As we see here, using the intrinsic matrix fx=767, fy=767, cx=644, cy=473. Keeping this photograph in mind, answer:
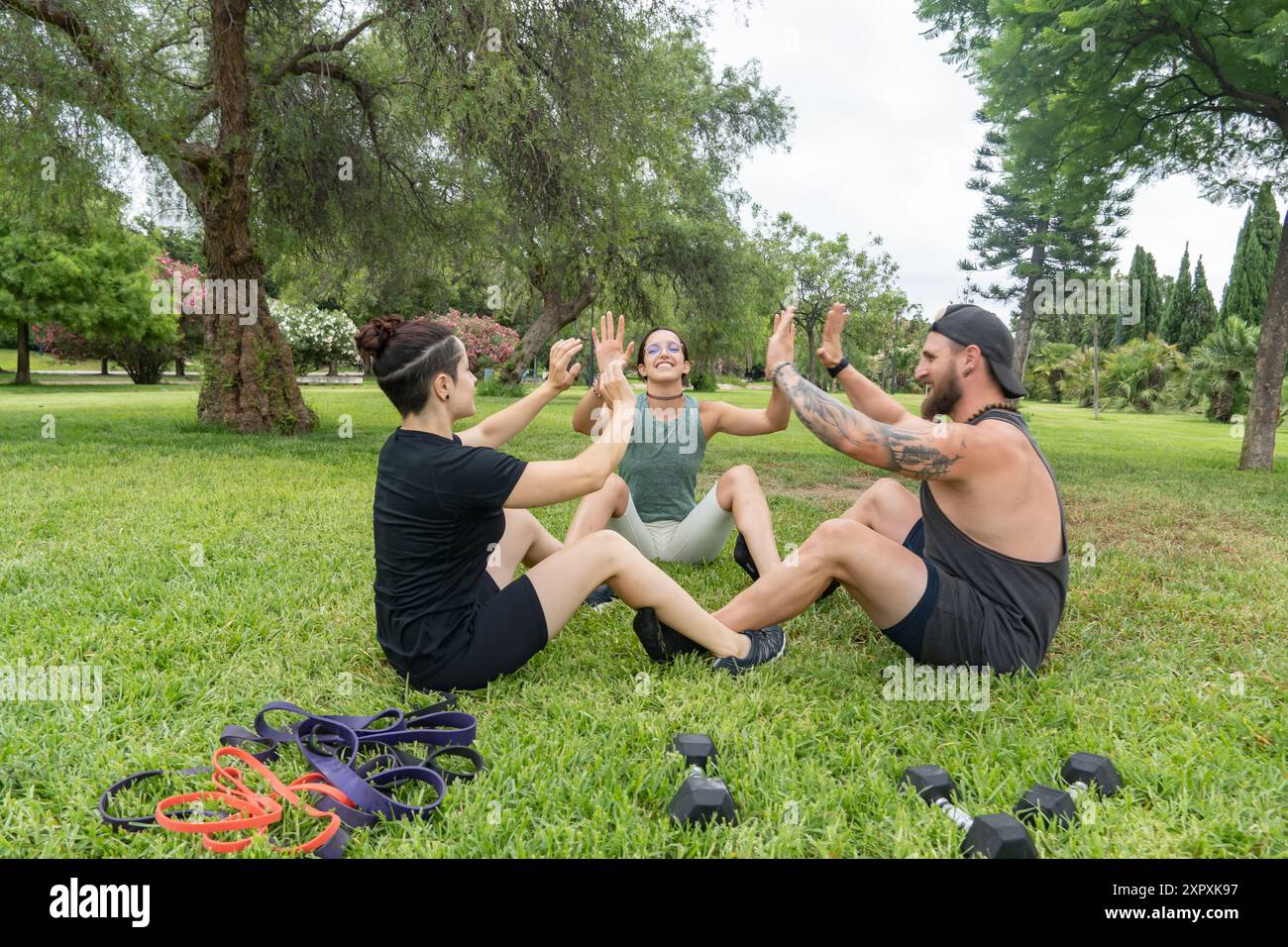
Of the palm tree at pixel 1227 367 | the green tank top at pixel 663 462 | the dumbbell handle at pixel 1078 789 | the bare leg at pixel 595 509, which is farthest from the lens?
the palm tree at pixel 1227 367

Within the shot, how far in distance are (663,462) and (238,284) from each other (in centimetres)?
1011

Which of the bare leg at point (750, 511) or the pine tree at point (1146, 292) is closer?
the bare leg at point (750, 511)

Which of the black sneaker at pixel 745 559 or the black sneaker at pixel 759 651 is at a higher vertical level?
the black sneaker at pixel 745 559

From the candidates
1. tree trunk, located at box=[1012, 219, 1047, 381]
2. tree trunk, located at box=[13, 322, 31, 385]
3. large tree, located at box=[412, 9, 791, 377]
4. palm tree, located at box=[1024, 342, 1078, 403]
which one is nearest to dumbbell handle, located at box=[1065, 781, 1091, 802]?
large tree, located at box=[412, 9, 791, 377]

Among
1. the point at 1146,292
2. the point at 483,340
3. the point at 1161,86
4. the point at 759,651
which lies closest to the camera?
the point at 759,651

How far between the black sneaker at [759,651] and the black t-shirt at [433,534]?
113 cm

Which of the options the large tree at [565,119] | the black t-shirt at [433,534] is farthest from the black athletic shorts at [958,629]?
the large tree at [565,119]

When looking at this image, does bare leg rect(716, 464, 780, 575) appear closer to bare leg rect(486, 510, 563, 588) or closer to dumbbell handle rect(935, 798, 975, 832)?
bare leg rect(486, 510, 563, 588)

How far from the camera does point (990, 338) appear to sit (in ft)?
10.5

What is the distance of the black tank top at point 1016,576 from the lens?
3096mm

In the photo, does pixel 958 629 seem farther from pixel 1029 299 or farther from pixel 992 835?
pixel 1029 299

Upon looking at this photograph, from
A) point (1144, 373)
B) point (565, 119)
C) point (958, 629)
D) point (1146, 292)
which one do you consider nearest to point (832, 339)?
point (958, 629)

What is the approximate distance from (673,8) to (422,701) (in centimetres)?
970

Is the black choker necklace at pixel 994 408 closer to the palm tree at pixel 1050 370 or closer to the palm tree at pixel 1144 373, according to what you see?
the palm tree at pixel 1144 373
